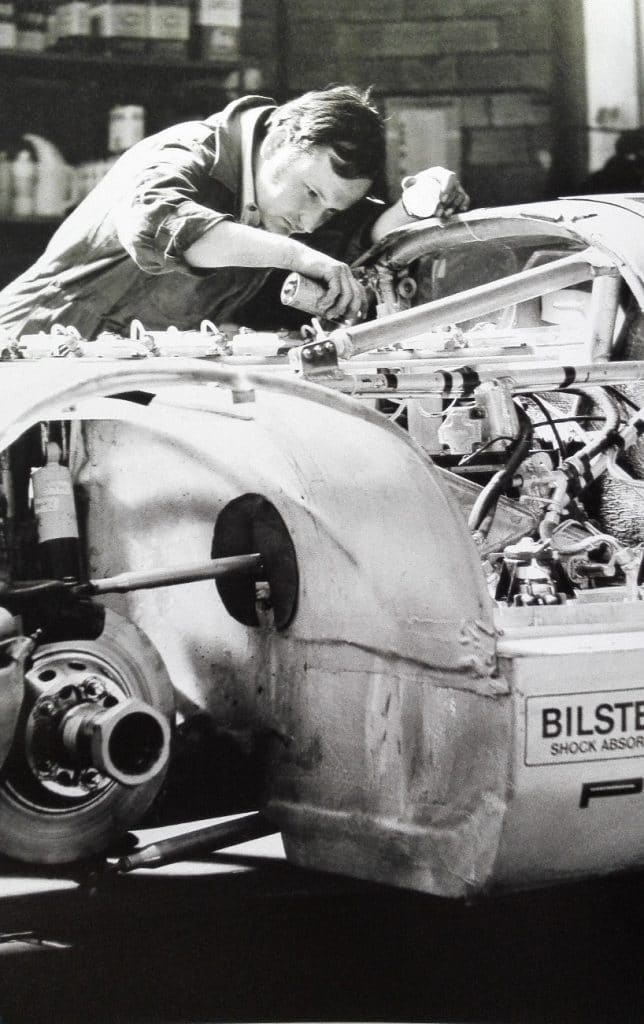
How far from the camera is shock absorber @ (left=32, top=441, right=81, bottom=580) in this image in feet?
8.64

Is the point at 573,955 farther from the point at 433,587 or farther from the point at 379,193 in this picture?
the point at 379,193

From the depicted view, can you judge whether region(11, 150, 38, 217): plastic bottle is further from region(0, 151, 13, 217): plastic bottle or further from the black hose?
the black hose

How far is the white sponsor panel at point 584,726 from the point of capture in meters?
2.17

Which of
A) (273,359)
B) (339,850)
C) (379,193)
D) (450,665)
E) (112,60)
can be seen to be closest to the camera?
(450,665)

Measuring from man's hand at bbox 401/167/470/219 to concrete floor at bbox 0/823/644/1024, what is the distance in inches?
62.5

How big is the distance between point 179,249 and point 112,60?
452mm

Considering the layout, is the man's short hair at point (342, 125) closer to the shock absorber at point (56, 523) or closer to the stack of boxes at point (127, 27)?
the stack of boxes at point (127, 27)

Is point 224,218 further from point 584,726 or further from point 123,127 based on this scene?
point 584,726

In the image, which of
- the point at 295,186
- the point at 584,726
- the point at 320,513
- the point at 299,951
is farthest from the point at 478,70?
the point at 299,951

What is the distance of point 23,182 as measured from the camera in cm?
297

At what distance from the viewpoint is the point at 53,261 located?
121 inches

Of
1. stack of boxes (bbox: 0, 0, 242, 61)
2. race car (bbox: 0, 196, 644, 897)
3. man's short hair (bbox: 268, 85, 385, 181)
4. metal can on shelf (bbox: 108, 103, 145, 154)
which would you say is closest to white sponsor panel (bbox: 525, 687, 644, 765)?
race car (bbox: 0, 196, 644, 897)

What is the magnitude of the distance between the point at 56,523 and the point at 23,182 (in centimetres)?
84

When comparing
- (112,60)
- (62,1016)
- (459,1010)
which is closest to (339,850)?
(459,1010)
